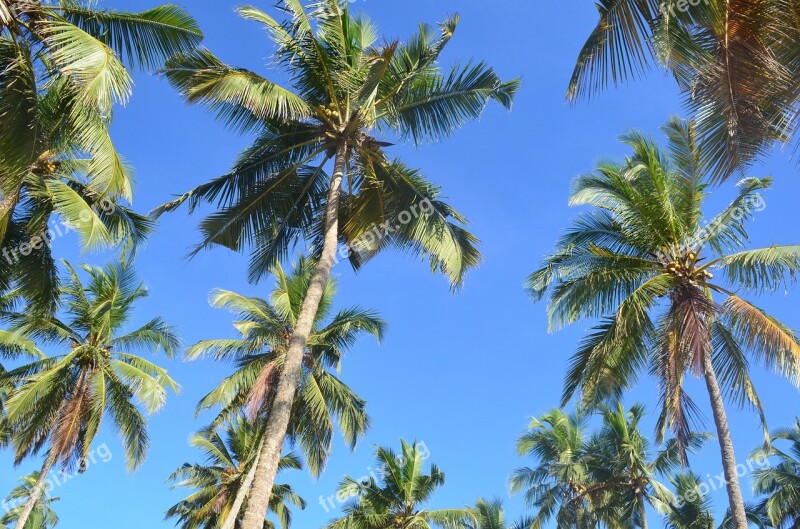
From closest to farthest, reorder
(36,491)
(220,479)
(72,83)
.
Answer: (72,83) < (36,491) < (220,479)

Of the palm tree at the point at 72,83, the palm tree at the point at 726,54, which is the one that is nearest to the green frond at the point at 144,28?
the palm tree at the point at 72,83

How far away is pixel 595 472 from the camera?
2731 centimetres

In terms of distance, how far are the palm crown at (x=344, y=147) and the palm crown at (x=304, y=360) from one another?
697 centimetres

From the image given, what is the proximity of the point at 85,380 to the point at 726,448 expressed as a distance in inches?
645

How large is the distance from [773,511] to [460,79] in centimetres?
2412

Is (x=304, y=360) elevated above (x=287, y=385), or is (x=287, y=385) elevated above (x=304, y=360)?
(x=304, y=360)

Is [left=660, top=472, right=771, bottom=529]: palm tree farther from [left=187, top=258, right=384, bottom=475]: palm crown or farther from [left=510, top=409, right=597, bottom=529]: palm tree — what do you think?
[left=187, top=258, right=384, bottom=475]: palm crown

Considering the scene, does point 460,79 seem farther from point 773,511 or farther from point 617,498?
point 773,511

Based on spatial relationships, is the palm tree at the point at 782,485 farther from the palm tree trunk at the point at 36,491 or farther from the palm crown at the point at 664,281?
the palm tree trunk at the point at 36,491

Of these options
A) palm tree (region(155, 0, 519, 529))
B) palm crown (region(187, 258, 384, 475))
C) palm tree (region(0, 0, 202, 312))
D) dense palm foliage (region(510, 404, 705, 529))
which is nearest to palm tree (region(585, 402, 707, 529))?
dense palm foliage (region(510, 404, 705, 529))

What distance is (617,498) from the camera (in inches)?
1072

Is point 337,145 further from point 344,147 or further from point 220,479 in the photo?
point 220,479

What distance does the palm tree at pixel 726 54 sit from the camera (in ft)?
23.0

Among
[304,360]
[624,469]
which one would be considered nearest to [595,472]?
[624,469]
